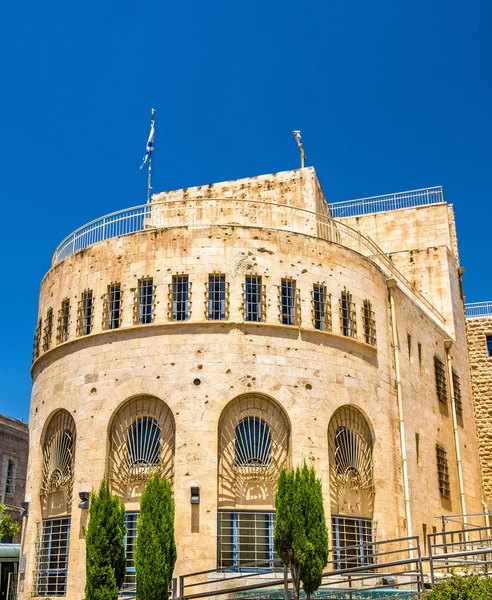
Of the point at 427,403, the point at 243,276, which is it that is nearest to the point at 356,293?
the point at 243,276

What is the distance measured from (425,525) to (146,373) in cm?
1073

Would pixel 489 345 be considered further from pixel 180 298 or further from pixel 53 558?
pixel 53 558

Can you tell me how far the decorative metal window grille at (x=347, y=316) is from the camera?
2398 cm

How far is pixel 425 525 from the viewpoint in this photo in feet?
83.8

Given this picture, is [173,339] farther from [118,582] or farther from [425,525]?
[425,525]

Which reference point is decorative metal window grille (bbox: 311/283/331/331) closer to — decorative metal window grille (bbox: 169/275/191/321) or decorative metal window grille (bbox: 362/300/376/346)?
decorative metal window grille (bbox: 362/300/376/346)

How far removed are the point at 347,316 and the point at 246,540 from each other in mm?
7486

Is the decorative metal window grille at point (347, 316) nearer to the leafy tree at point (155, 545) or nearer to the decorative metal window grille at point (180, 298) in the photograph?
the decorative metal window grille at point (180, 298)

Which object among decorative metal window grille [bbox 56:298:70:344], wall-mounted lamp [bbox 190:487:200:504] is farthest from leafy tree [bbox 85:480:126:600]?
decorative metal window grille [bbox 56:298:70:344]

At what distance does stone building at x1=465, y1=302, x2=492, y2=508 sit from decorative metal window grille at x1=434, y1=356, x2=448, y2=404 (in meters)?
5.36

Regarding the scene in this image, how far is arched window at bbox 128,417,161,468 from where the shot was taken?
71.8 feet

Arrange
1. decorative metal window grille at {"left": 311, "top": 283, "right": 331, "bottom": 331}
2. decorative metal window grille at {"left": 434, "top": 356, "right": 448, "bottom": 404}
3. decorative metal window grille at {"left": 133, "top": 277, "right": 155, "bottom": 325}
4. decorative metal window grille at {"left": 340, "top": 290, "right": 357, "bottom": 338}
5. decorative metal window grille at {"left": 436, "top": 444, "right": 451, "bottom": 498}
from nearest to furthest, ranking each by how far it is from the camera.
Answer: decorative metal window grille at {"left": 133, "top": 277, "right": 155, "bottom": 325}
decorative metal window grille at {"left": 311, "top": 283, "right": 331, "bottom": 331}
decorative metal window grille at {"left": 340, "top": 290, "right": 357, "bottom": 338}
decorative metal window grille at {"left": 436, "top": 444, "right": 451, "bottom": 498}
decorative metal window grille at {"left": 434, "top": 356, "right": 448, "bottom": 404}

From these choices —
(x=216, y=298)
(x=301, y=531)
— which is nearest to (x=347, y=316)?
(x=216, y=298)

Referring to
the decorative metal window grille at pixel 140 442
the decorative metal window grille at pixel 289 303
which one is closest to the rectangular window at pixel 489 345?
the decorative metal window grille at pixel 289 303
